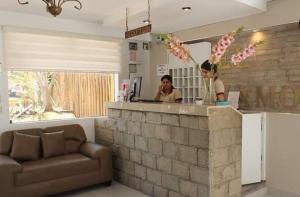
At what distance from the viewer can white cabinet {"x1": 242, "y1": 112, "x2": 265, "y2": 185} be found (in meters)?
3.69

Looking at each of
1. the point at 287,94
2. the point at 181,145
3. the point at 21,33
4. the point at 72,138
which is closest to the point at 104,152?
the point at 72,138

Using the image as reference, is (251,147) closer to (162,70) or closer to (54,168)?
(162,70)

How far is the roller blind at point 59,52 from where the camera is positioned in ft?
13.3

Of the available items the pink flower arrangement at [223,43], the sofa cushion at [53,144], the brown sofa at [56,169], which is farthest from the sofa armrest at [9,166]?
the pink flower arrangement at [223,43]

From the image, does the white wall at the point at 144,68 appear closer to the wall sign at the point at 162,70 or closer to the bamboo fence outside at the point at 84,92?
the wall sign at the point at 162,70

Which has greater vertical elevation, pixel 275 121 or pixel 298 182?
pixel 275 121

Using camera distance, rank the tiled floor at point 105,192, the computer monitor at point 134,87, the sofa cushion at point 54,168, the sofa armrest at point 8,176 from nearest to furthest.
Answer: the sofa armrest at point 8,176 → the sofa cushion at point 54,168 → the tiled floor at point 105,192 → the computer monitor at point 134,87

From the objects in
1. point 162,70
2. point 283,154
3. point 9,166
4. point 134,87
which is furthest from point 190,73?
point 9,166

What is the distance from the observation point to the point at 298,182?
3414 millimetres

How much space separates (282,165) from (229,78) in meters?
1.72

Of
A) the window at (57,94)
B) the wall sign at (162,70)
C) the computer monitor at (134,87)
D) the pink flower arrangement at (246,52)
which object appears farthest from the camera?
the wall sign at (162,70)

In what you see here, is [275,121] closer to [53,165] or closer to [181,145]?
[181,145]

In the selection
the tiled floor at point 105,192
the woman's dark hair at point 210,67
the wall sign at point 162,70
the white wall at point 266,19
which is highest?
the white wall at point 266,19

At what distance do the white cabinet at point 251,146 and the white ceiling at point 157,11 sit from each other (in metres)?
1.43
